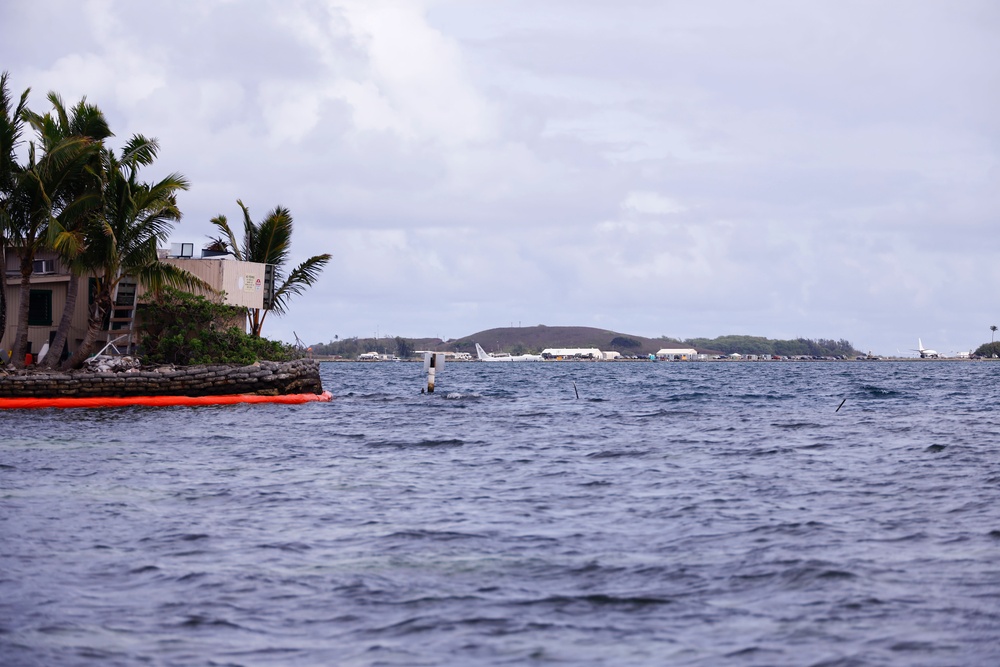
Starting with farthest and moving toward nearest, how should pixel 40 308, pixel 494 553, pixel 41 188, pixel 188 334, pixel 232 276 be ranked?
pixel 232 276
pixel 40 308
pixel 188 334
pixel 41 188
pixel 494 553

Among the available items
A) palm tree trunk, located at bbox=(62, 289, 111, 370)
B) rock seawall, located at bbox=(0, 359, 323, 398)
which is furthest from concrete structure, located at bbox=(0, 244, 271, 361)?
rock seawall, located at bbox=(0, 359, 323, 398)

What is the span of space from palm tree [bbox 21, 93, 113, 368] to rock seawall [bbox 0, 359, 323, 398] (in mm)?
2515

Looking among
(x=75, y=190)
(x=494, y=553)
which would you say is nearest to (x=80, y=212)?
(x=75, y=190)

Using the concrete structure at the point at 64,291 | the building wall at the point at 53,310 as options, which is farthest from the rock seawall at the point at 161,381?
the building wall at the point at 53,310

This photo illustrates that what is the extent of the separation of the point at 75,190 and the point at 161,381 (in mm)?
7216

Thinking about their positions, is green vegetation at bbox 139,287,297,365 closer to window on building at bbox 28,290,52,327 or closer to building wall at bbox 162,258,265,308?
building wall at bbox 162,258,265,308

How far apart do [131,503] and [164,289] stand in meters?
21.9

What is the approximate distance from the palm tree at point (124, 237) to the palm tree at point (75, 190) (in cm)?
34

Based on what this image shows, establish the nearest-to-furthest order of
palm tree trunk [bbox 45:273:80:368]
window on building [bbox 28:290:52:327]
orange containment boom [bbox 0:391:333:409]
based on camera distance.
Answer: orange containment boom [bbox 0:391:333:409] < palm tree trunk [bbox 45:273:80:368] < window on building [bbox 28:290:52:327]

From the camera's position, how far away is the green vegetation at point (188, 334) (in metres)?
33.4

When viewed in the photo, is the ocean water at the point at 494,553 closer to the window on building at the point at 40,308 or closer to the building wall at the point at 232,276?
the building wall at the point at 232,276

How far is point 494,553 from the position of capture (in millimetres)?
10445

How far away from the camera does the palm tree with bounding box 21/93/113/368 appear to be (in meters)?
32.0

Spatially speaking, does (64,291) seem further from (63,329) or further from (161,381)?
(161,381)
